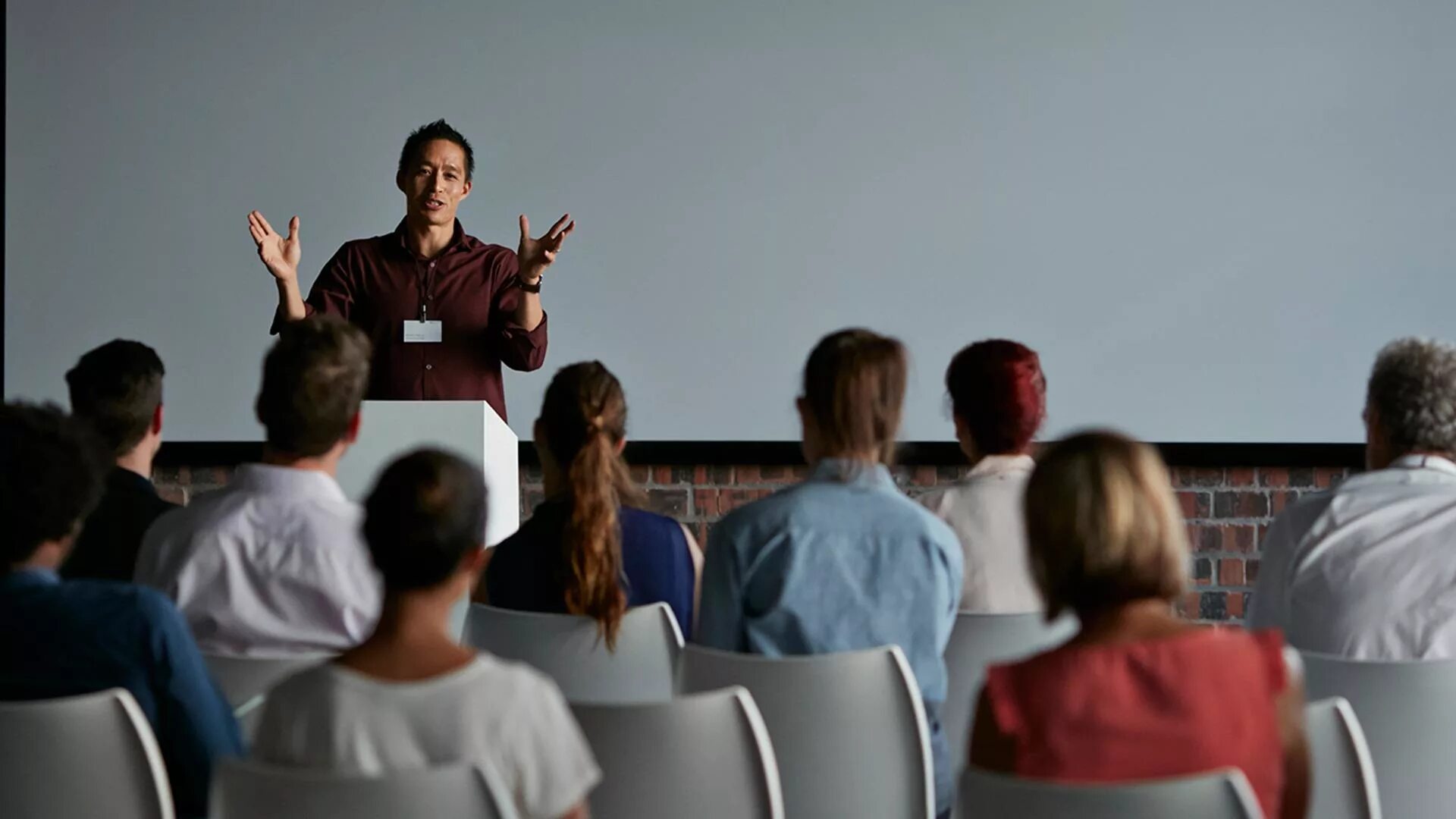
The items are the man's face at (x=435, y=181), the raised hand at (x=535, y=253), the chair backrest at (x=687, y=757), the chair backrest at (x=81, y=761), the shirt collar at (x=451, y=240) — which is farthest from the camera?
the shirt collar at (x=451, y=240)

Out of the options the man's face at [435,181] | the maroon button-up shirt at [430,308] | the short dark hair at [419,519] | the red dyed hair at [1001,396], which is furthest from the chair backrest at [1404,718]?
the man's face at [435,181]

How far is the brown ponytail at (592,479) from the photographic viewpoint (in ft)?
7.76

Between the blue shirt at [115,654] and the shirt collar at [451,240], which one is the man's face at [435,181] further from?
the blue shirt at [115,654]

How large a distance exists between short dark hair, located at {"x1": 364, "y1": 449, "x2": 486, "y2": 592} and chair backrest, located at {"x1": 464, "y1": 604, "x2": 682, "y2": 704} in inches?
30.5

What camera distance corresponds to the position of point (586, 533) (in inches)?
96.8

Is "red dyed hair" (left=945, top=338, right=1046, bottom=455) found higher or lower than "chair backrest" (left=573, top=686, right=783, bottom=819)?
higher

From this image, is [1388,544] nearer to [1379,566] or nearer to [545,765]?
[1379,566]

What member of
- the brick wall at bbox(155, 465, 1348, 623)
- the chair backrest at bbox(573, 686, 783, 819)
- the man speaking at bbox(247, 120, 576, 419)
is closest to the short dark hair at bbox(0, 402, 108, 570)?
the chair backrest at bbox(573, 686, 783, 819)

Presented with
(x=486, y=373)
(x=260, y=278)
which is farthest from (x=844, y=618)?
(x=260, y=278)

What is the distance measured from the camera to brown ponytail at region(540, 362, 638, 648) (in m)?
2.37

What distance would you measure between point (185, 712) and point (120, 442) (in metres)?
1.13

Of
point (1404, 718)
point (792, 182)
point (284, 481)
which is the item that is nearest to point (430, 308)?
point (792, 182)

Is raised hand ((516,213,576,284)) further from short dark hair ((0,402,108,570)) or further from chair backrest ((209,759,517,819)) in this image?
chair backrest ((209,759,517,819))

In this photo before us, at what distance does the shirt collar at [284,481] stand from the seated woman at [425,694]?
683 millimetres
